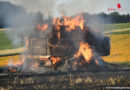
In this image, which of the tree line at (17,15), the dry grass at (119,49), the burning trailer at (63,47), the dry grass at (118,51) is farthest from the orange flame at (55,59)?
the dry grass at (119,49)

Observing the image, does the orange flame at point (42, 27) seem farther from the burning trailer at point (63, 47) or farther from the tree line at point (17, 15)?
the tree line at point (17, 15)

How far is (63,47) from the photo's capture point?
20359 millimetres

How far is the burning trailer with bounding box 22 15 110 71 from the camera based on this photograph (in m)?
20.1

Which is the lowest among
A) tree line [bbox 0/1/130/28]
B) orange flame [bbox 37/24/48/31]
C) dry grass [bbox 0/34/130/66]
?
dry grass [bbox 0/34/130/66]

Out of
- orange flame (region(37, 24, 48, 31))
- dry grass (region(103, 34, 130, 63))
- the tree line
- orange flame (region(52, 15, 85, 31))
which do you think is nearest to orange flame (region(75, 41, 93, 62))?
orange flame (region(52, 15, 85, 31))

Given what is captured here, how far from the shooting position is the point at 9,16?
3706 centimetres

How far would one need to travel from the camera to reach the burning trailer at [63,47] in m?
20.1

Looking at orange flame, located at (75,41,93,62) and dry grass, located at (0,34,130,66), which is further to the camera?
dry grass, located at (0,34,130,66)

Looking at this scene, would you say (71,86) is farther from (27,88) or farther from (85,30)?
(85,30)

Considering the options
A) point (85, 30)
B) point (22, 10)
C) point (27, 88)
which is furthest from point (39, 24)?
point (27, 88)

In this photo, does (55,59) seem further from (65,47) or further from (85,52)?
(85,52)

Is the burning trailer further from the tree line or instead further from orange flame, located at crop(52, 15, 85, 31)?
the tree line

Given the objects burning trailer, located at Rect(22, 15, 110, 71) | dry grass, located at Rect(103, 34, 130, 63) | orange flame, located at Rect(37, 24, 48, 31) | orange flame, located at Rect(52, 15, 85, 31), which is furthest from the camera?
dry grass, located at Rect(103, 34, 130, 63)

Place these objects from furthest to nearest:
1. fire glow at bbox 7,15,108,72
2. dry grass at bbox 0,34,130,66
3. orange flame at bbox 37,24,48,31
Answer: dry grass at bbox 0,34,130,66 < orange flame at bbox 37,24,48,31 < fire glow at bbox 7,15,108,72
